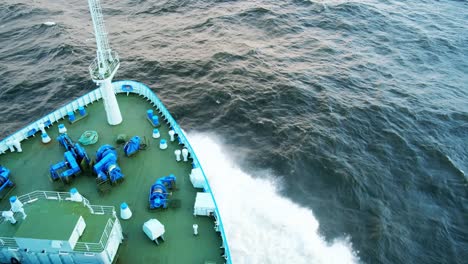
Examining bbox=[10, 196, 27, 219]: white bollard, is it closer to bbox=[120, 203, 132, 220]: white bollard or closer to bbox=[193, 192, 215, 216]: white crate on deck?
bbox=[120, 203, 132, 220]: white bollard

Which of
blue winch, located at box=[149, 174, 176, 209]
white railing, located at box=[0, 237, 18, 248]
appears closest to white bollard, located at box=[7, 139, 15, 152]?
white railing, located at box=[0, 237, 18, 248]

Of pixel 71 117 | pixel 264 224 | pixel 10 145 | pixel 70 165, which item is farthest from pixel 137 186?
pixel 10 145

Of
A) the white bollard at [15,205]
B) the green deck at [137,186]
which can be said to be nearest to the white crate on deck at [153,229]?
the green deck at [137,186]

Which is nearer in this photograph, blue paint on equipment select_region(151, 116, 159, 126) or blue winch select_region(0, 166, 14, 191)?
blue winch select_region(0, 166, 14, 191)

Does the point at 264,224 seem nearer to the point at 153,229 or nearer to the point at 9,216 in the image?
the point at 153,229

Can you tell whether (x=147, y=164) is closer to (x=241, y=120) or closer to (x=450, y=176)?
(x=241, y=120)

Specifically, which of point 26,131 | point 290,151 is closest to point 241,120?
point 290,151
